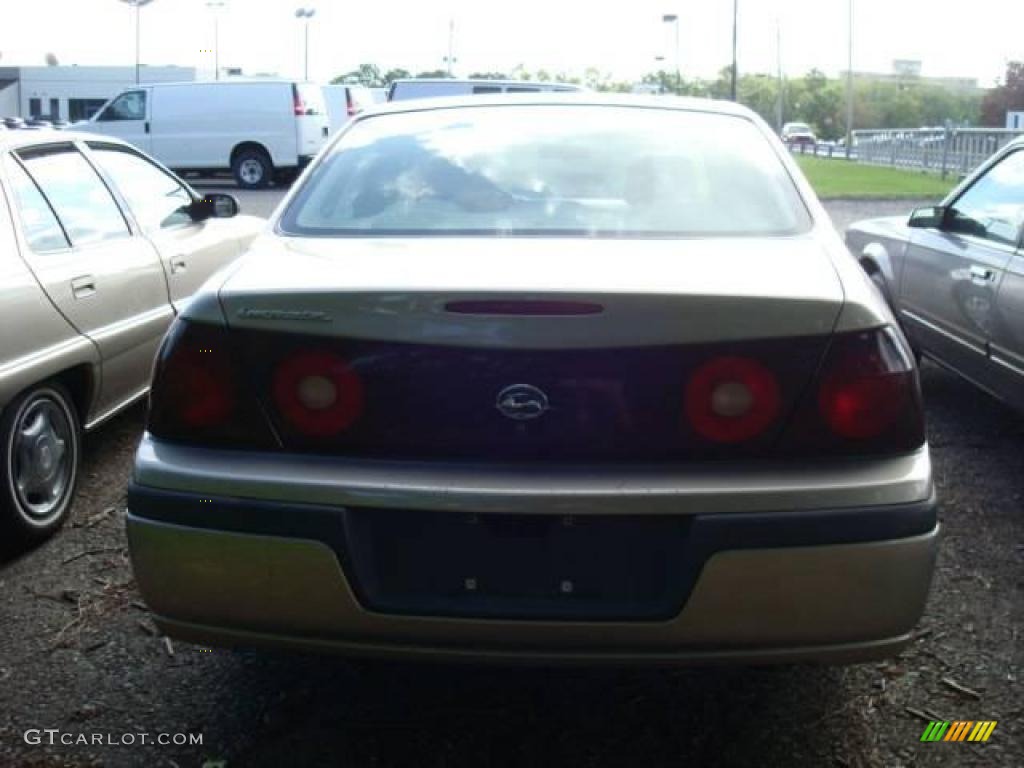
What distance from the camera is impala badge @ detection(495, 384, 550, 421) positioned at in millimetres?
2230

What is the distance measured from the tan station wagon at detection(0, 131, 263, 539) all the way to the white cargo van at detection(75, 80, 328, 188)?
16.9 m

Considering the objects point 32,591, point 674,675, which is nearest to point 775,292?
point 674,675

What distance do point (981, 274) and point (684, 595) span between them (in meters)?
3.00

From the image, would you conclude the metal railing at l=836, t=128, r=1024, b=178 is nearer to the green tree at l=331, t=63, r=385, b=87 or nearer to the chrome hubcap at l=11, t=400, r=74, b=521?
the chrome hubcap at l=11, t=400, r=74, b=521

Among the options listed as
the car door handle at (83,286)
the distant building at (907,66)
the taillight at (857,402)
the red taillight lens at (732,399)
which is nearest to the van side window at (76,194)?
the car door handle at (83,286)

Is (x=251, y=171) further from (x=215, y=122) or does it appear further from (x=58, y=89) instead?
(x=58, y=89)

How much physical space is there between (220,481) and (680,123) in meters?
1.80

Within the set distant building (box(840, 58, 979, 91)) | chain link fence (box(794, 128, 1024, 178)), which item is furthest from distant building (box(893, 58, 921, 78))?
chain link fence (box(794, 128, 1024, 178))

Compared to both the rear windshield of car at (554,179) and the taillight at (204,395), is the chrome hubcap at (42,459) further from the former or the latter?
the taillight at (204,395)

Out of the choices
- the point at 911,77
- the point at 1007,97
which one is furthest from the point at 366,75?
the point at 911,77

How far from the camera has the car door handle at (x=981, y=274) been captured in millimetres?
4512

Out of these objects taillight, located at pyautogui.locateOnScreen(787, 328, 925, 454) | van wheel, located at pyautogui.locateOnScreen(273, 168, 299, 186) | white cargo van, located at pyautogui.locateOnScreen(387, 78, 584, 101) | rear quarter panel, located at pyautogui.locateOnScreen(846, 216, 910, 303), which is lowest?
taillight, located at pyautogui.locateOnScreen(787, 328, 925, 454)

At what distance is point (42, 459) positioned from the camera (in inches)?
153

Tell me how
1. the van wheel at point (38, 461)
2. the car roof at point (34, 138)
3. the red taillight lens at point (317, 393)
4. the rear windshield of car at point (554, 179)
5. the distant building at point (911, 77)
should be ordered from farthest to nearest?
Answer: 1. the distant building at point (911, 77)
2. the car roof at point (34, 138)
3. the van wheel at point (38, 461)
4. the rear windshield of car at point (554, 179)
5. the red taillight lens at point (317, 393)
